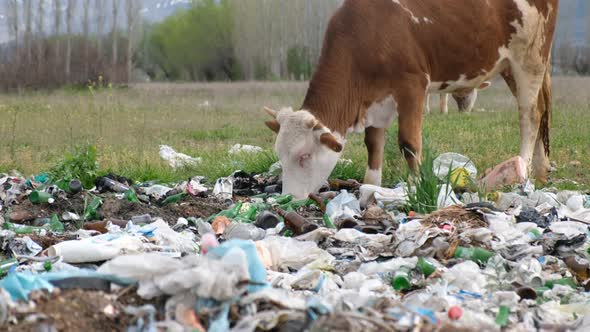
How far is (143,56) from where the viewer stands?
38375 mm

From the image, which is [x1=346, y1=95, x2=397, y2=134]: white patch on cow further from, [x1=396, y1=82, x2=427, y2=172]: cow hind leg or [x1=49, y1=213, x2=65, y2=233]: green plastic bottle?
[x1=49, y1=213, x2=65, y2=233]: green plastic bottle

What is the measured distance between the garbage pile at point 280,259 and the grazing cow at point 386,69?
434 millimetres

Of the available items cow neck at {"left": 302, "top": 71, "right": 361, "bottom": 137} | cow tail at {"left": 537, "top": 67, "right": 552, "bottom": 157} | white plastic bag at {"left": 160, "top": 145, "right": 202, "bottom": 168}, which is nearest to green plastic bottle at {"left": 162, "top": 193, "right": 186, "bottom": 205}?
cow neck at {"left": 302, "top": 71, "right": 361, "bottom": 137}

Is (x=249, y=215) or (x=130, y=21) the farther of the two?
(x=130, y=21)

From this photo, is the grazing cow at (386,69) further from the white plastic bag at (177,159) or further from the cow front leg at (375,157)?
the white plastic bag at (177,159)

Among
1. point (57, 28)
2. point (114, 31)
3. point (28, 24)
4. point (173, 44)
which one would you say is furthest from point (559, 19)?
point (28, 24)

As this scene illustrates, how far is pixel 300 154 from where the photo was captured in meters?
7.09

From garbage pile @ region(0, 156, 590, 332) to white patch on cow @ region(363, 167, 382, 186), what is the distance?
0.32m

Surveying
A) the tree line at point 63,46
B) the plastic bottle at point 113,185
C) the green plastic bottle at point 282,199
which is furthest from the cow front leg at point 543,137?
the tree line at point 63,46

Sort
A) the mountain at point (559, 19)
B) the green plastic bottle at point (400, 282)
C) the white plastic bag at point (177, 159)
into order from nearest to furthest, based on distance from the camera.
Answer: the green plastic bottle at point (400, 282), the white plastic bag at point (177, 159), the mountain at point (559, 19)

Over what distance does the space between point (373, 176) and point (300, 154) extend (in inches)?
51.0

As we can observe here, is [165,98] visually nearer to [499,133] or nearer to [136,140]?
→ [136,140]

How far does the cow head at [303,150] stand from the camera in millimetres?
7082

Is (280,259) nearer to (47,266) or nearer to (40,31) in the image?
(47,266)
